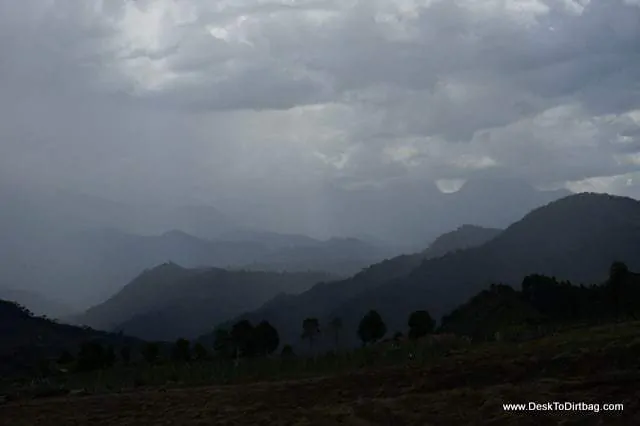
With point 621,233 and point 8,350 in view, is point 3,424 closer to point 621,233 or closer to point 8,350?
point 8,350

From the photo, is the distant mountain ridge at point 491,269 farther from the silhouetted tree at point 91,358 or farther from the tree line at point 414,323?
the silhouetted tree at point 91,358

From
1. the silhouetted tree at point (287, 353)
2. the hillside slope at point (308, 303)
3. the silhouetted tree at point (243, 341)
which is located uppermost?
the hillside slope at point (308, 303)

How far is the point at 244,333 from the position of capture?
57.5 metres

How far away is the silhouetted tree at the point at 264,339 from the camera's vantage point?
Answer: 189 ft

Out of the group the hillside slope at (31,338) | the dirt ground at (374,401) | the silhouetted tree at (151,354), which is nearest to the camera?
the dirt ground at (374,401)

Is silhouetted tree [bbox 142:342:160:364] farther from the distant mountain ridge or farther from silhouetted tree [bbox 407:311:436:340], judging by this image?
the distant mountain ridge

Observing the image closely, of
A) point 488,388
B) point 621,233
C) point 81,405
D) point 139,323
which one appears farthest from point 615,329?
point 139,323

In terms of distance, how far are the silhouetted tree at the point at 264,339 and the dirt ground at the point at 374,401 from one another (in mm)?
26449

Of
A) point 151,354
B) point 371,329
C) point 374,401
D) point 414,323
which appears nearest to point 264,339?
point 371,329

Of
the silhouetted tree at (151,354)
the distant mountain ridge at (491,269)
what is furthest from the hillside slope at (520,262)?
the silhouetted tree at (151,354)

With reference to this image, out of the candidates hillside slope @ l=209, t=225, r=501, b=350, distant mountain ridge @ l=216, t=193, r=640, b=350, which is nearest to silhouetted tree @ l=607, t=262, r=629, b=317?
distant mountain ridge @ l=216, t=193, r=640, b=350

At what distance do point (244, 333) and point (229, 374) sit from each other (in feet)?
71.5

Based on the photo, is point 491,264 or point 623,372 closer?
point 623,372

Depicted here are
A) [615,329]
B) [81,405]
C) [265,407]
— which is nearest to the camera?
[265,407]
